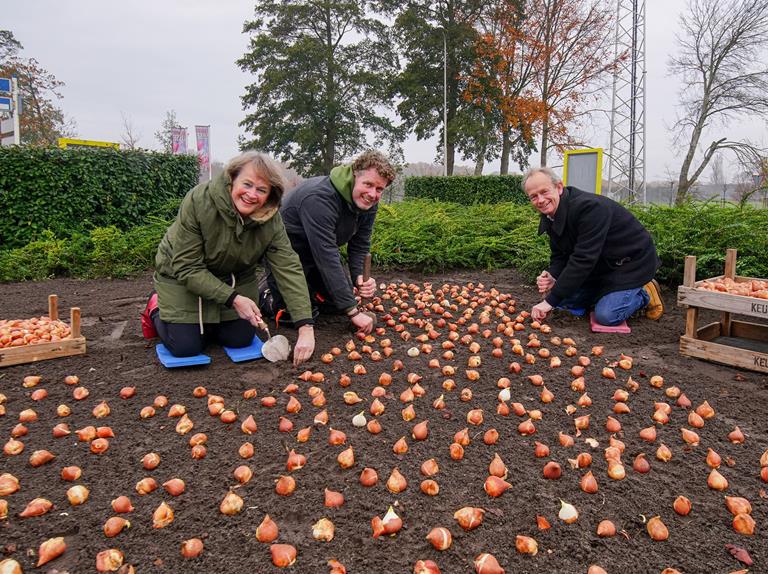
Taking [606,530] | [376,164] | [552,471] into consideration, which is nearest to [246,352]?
[376,164]

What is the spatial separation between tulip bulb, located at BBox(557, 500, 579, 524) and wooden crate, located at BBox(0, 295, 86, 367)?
3148mm

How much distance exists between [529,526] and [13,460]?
214cm

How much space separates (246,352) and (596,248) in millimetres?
2645

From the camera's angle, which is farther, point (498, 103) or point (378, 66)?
point (378, 66)

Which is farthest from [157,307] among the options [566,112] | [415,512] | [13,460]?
[566,112]

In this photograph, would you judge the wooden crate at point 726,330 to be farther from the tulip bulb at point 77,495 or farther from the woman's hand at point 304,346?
the tulip bulb at point 77,495

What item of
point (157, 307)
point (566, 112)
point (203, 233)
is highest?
point (566, 112)

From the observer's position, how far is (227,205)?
9.76 ft

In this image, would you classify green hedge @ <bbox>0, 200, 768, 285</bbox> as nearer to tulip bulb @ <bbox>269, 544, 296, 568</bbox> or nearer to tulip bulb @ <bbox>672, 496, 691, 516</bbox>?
tulip bulb @ <bbox>672, 496, 691, 516</bbox>

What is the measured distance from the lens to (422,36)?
24359mm

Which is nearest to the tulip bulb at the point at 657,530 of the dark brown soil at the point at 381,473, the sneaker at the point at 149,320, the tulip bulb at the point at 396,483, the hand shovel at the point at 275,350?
the dark brown soil at the point at 381,473

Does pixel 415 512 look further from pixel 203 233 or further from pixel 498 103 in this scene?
pixel 498 103

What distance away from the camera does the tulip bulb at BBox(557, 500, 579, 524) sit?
70.4 inches

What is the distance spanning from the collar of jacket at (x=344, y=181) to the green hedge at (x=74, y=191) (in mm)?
5581
